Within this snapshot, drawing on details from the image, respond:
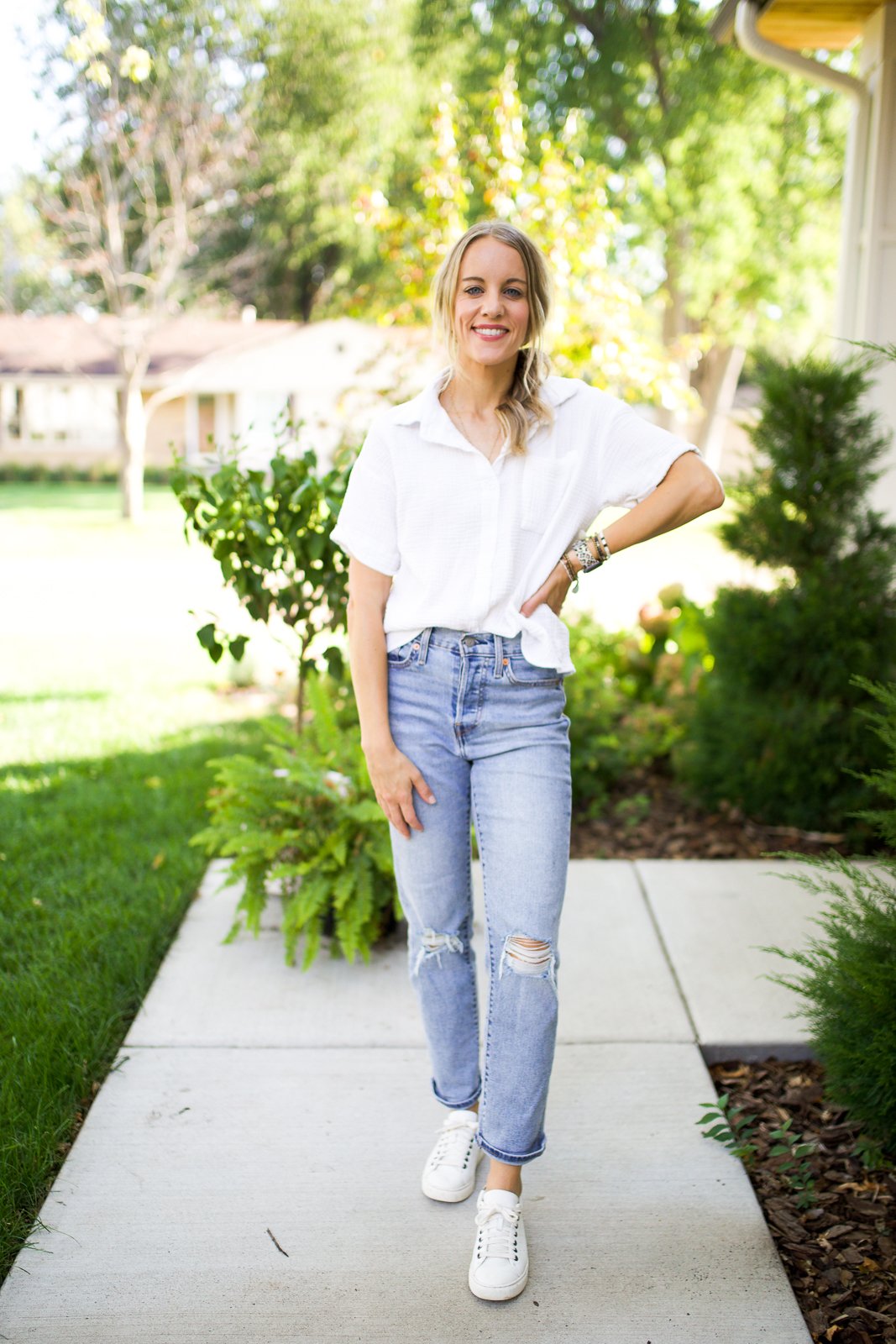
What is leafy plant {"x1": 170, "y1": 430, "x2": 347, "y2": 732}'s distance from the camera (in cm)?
351

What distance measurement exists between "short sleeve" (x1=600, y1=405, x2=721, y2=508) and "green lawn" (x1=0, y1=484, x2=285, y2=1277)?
1879 mm

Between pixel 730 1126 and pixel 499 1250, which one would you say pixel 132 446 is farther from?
pixel 499 1250

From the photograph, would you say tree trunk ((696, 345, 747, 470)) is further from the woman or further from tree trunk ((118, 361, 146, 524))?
the woman

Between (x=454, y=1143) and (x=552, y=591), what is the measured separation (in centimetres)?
123

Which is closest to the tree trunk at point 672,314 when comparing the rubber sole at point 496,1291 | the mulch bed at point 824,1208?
the mulch bed at point 824,1208

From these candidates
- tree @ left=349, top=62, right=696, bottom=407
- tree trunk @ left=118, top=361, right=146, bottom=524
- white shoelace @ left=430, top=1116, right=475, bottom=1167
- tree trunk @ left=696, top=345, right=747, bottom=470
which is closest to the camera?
white shoelace @ left=430, top=1116, right=475, bottom=1167

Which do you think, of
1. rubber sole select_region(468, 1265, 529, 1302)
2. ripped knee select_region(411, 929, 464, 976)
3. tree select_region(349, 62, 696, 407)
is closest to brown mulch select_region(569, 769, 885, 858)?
ripped knee select_region(411, 929, 464, 976)

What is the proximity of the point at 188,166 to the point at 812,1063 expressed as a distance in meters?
21.4

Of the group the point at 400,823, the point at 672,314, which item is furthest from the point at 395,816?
the point at 672,314

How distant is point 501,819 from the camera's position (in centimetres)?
221

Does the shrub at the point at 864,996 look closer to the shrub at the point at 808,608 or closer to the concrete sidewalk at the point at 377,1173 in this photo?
the concrete sidewalk at the point at 377,1173

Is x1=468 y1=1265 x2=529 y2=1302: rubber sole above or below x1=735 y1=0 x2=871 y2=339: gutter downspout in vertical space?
below

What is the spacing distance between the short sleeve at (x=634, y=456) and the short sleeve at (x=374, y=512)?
43 cm

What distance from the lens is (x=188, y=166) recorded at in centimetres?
2106
